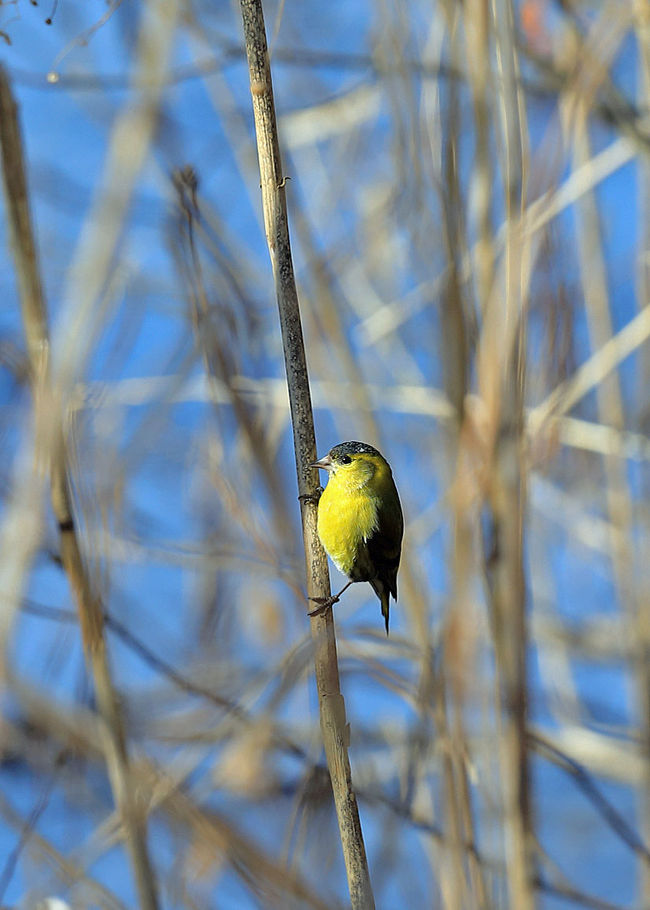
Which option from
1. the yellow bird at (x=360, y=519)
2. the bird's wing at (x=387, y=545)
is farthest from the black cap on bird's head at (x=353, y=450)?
the bird's wing at (x=387, y=545)

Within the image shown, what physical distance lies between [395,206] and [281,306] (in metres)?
1.13

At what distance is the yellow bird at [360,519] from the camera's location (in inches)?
65.9

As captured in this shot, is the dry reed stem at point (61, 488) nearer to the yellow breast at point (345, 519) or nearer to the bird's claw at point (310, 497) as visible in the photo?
the bird's claw at point (310, 497)

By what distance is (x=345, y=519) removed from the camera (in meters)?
1.68

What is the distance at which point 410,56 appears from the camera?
4.16 feet

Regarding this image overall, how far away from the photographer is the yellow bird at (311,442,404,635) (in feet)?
5.49

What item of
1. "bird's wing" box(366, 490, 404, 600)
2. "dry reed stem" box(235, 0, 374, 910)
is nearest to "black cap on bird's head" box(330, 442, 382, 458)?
"bird's wing" box(366, 490, 404, 600)

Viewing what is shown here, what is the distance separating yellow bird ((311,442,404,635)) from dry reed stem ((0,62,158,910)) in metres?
0.55

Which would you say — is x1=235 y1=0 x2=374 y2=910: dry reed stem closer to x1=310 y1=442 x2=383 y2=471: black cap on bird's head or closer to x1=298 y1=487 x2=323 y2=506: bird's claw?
x1=298 y1=487 x2=323 y2=506: bird's claw

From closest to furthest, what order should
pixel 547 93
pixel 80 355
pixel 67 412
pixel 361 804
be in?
pixel 67 412, pixel 80 355, pixel 361 804, pixel 547 93

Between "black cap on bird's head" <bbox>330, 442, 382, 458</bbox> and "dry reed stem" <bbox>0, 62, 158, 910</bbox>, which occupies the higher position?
"black cap on bird's head" <bbox>330, 442, 382, 458</bbox>

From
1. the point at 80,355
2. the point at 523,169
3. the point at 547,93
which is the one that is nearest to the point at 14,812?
the point at 80,355

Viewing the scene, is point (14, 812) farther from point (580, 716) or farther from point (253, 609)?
point (580, 716)

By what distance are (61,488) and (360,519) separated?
2.16 ft
